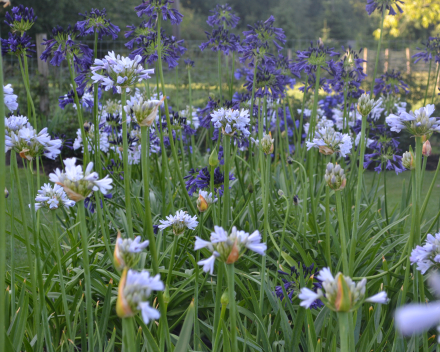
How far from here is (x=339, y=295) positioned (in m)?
0.83

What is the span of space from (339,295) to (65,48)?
2046 mm

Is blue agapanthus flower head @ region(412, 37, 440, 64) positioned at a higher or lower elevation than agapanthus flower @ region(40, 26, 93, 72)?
lower

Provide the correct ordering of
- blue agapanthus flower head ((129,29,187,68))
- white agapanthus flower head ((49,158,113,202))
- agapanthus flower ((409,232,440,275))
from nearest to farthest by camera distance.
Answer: white agapanthus flower head ((49,158,113,202)) < agapanthus flower ((409,232,440,275)) < blue agapanthus flower head ((129,29,187,68))

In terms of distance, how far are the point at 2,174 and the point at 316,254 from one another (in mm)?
1990

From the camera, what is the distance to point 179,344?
1362mm

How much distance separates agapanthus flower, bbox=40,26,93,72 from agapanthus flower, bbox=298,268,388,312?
6.20 ft

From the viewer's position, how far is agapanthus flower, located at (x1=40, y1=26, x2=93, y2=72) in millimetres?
2311

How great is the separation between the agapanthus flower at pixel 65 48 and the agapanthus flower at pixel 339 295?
6.20ft

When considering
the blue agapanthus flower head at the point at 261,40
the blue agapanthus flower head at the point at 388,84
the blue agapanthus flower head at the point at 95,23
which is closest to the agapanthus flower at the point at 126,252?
the blue agapanthus flower head at the point at 95,23

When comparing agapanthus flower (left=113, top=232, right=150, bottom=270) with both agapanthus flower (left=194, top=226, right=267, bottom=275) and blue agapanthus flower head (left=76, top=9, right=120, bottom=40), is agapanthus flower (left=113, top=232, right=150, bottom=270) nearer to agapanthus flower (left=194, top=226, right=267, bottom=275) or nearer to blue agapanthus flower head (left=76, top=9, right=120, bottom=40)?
agapanthus flower (left=194, top=226, right=267, bottom=275)

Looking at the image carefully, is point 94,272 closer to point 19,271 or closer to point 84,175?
point 19,271

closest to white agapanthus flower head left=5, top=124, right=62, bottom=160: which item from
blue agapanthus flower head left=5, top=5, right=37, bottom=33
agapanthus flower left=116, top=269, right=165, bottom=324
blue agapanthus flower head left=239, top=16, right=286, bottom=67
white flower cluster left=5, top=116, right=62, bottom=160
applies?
white flower cluster left=5, top=116, right=62, bottom=160

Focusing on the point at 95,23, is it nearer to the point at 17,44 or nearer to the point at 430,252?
the point at 17,44

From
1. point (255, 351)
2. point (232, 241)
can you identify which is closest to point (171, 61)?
point (255, 351)
